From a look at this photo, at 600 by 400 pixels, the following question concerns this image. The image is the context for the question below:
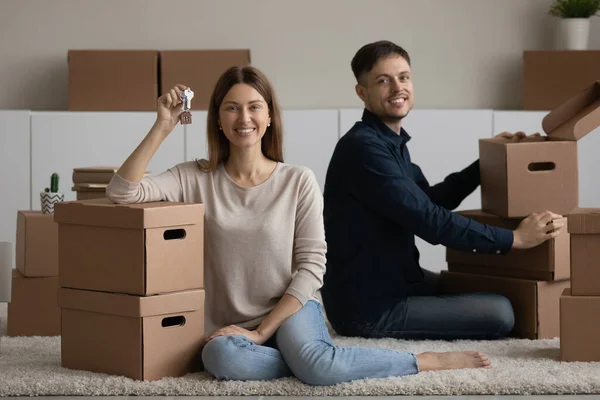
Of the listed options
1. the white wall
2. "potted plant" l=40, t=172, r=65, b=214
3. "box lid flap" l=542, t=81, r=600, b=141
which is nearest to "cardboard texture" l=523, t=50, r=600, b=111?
the white wall

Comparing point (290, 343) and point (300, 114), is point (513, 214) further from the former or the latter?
point (300, 114)

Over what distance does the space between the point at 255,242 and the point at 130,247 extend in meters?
0.34

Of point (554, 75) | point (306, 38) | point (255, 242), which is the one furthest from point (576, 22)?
point (255, 242)

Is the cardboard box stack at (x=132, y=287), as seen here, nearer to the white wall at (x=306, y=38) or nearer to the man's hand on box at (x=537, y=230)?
the man's hand on box at (x=537, y=230)

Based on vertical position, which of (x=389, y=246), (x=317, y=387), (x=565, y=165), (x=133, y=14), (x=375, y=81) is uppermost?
(x=133, y=14)

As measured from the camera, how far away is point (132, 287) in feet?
8.64

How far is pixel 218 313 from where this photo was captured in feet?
9.15

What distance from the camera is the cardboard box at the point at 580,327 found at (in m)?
2.83

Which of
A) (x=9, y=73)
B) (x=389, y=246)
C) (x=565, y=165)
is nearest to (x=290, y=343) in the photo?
(x=389, y=246)

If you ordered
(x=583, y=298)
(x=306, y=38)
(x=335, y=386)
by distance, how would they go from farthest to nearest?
1. (x=306, y=38)
2. (x=583, y=298)
3. (x=335, y=386)

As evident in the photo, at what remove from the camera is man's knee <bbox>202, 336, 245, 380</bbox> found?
2.59 m

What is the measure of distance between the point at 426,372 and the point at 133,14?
9.51 feet

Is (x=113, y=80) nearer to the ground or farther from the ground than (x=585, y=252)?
farther from the ground

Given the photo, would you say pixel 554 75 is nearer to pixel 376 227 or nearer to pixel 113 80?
pixel 376 227
